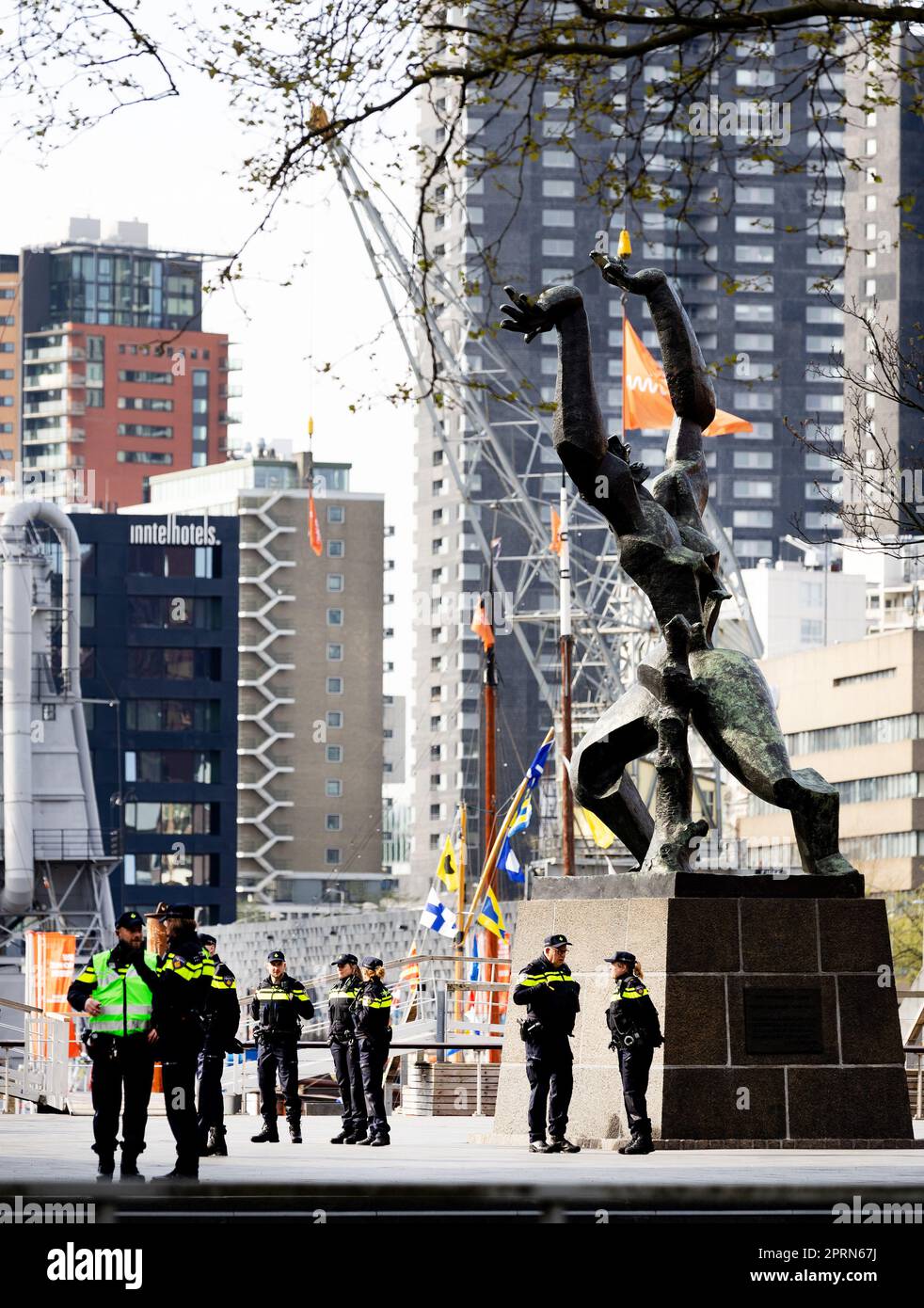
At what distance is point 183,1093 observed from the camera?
17.8m

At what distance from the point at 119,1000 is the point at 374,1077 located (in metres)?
6.70

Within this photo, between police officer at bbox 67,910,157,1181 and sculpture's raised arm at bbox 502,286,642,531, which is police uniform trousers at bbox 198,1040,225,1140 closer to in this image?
police officer at bbox 67,910,157,1181

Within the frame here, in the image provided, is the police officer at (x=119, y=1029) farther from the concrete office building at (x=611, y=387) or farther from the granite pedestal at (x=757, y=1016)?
the concrete office building at (x=611, y=387)

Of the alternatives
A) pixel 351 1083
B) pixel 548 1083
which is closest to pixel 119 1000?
pixel 548 1083

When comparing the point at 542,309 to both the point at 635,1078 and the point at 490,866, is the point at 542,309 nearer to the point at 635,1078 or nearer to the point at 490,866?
the point at 635,1078

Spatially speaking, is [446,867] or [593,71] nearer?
[593,71]

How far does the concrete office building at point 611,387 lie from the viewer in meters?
161

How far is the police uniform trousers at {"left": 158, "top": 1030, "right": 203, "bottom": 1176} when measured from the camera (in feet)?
57.6

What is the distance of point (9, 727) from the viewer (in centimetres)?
9162

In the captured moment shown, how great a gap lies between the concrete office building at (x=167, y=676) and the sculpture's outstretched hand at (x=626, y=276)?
409 feet

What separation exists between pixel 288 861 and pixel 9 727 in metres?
75.2
